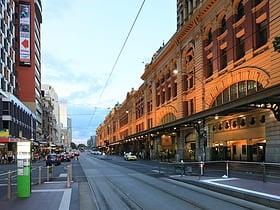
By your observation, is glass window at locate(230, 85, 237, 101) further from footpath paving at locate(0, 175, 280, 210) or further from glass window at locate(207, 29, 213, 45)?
footpath paving at locate(0, 175, 280, 210)

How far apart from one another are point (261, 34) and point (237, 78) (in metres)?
6.10

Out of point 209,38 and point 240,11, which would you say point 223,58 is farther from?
point 240,11

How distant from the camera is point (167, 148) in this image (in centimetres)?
8538

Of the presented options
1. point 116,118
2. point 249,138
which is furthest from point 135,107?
point 249,138

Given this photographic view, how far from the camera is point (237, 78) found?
47156mm

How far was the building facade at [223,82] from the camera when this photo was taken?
38562mm

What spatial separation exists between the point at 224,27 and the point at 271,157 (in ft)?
66.7

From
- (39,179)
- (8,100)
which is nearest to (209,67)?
(39,179)

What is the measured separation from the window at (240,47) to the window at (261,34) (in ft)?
11.4

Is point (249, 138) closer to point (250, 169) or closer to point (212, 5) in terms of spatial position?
point (212, 5)

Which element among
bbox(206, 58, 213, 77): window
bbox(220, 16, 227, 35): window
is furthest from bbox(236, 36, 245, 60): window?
bbox(206, 58, 213, 77): window

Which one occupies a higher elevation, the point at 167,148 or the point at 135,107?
the point at 135,107

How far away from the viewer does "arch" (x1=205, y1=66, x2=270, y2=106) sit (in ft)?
135

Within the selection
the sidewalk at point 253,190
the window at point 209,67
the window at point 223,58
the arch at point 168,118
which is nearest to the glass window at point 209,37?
the window at point 209,67
